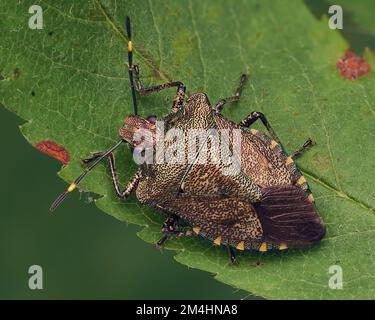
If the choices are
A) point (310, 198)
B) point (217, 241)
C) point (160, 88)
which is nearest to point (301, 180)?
point (310, 198)

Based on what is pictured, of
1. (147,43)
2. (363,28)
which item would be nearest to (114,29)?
(147,43)

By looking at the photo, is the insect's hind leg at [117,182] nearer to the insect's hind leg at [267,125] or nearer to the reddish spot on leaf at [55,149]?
the reddish spot on leaf at [55,149]

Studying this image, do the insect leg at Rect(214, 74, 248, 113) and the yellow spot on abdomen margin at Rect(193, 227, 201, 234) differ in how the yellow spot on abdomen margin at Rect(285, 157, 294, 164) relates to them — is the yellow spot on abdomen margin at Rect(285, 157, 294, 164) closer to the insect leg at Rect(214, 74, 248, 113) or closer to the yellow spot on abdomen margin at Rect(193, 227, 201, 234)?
the insect leg at Rect(214, 74, 248, 113)

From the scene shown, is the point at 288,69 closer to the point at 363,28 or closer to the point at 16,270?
the point at 363,28

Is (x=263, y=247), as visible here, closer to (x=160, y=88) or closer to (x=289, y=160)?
(x=289, y=160)

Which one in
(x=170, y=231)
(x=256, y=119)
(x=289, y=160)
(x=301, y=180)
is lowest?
(x=170, y=231)

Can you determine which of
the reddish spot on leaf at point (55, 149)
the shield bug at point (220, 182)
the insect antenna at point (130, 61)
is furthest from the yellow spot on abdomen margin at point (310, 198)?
the reddish spot on leaf at point (55, 149)

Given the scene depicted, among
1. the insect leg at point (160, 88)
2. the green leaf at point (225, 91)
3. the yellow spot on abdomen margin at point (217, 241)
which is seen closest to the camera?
the green leaf at point (225, 91)

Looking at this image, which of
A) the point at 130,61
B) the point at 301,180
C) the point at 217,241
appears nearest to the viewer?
the point at 130,61

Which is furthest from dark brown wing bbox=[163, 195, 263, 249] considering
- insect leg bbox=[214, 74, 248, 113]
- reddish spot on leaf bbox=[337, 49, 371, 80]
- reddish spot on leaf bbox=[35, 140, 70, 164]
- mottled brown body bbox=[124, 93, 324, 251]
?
reddish spot on leaf bbox=[337, 49, 371, 80]
